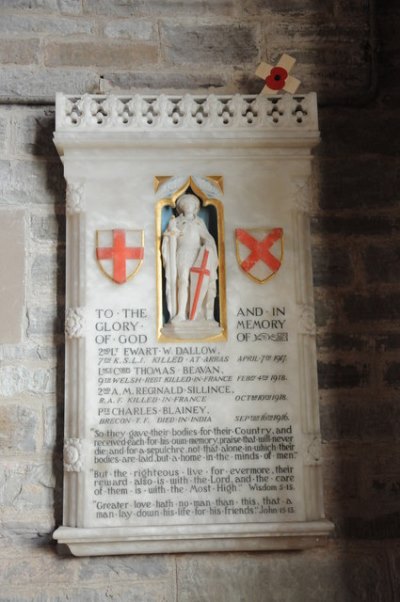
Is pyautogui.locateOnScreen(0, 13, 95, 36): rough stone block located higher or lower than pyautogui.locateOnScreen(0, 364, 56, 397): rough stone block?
higher

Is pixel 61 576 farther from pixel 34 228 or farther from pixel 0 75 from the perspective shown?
pixel 0 75

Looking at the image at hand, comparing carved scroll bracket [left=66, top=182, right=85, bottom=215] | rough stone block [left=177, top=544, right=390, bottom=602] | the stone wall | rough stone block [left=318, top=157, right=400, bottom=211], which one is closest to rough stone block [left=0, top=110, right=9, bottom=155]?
the stone wall

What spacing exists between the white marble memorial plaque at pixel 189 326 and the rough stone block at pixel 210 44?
0.23 meters

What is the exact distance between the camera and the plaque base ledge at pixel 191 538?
2.60 m

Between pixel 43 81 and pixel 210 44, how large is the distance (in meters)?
0.67

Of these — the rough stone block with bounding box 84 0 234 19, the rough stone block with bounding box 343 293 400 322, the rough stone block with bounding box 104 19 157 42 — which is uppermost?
the rough stone block with bounding box 84 0 234 19

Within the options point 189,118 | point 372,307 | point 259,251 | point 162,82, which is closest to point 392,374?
point 372,307

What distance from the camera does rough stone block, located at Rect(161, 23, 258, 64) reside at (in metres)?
3.07

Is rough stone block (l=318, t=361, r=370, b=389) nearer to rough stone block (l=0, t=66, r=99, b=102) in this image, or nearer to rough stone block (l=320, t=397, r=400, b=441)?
rough stone block (l=320, t=397, r=400, b=441)

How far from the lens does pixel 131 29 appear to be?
122 inches

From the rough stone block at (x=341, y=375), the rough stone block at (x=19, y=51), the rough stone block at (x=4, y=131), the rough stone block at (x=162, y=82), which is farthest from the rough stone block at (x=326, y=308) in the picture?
the rough stone block at (x=19, y=51)

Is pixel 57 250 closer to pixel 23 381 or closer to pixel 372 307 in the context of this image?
pixel 23 381

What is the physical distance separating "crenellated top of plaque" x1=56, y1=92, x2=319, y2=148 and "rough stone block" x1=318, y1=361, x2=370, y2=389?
0.82 meters

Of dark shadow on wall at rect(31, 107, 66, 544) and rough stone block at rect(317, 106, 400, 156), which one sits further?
rough stone block at rect(317, 106, 400, 156)
